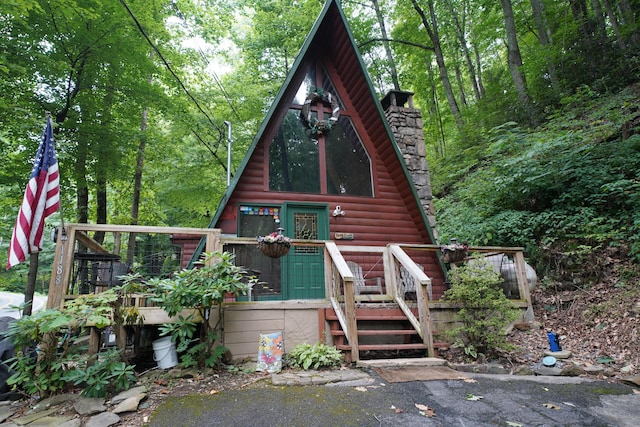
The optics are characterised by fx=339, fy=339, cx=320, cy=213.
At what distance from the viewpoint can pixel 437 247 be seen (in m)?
5.82

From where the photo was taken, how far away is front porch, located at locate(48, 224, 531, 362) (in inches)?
171

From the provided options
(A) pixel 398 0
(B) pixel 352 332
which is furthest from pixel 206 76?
(B) pixel 352 332

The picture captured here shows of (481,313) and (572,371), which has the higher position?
(481,313)

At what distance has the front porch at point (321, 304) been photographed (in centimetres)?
435

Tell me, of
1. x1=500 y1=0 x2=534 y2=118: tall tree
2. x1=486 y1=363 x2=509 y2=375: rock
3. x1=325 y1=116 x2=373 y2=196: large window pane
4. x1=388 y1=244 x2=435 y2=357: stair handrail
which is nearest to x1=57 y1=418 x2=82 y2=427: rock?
x1=388 y1=244 x2=435 y2=357: stair handrail

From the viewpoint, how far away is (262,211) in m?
6.69

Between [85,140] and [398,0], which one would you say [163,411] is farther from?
[398,0]

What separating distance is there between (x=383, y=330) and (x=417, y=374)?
3.29 ft

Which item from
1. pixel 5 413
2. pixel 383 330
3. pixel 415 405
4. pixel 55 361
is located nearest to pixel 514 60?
pixel 383 330

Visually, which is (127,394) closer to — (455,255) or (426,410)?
(426,410)

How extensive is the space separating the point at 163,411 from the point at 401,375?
240cm

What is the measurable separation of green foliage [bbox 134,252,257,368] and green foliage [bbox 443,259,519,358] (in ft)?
10.0

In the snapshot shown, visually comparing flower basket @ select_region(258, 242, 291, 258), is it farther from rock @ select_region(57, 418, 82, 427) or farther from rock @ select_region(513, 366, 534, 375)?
rock @ select_region(513, 366, 534, 375)

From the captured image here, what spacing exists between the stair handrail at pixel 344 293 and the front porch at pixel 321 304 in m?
0.01
